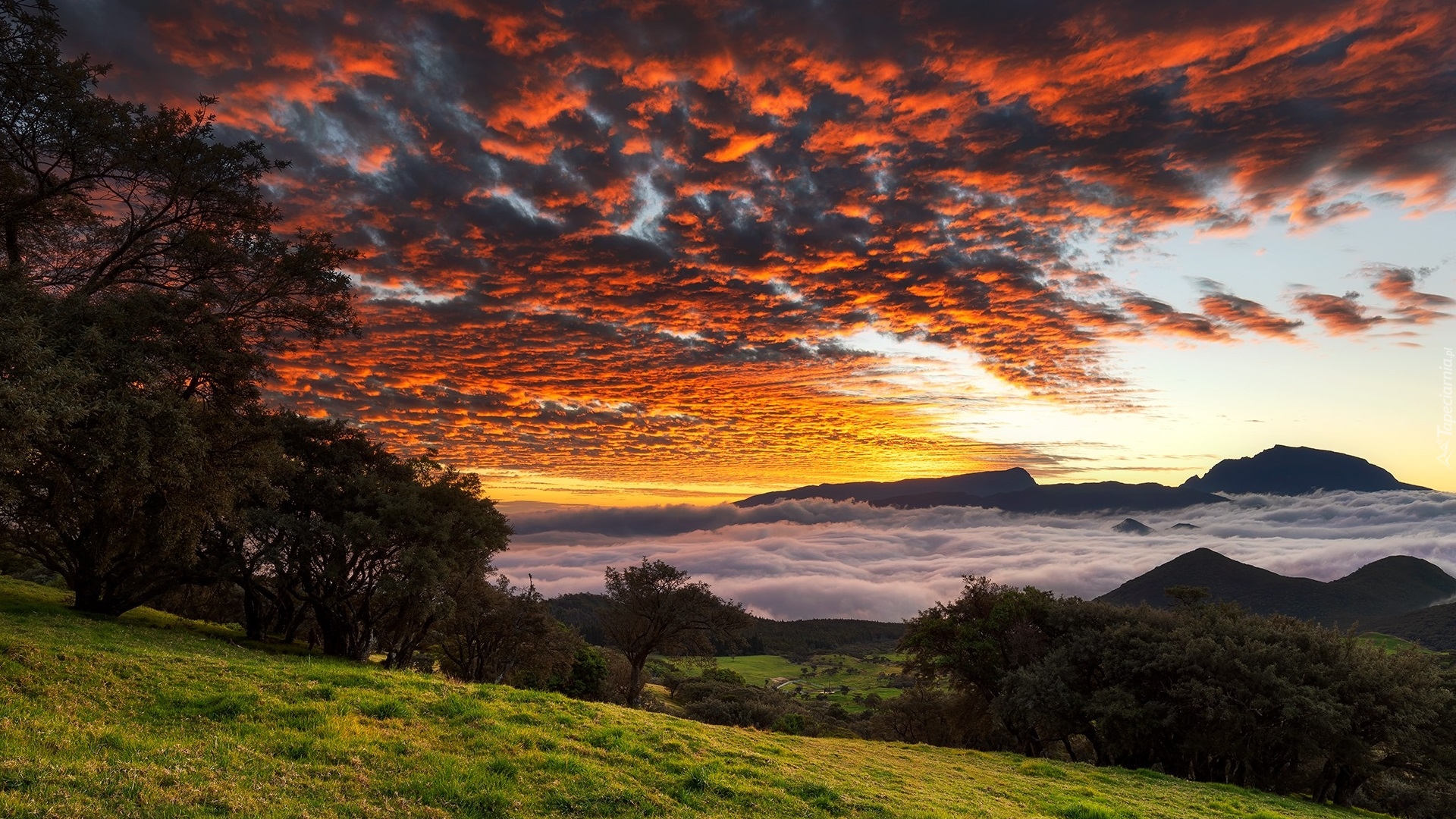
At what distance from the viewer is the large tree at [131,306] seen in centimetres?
1828

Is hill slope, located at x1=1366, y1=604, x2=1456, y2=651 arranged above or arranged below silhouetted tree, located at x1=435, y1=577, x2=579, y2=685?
below

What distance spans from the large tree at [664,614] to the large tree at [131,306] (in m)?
40.9

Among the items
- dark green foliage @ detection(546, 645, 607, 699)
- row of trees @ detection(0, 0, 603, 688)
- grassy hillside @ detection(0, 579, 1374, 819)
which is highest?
row of trees @ detection(0, 0, 603, 688)

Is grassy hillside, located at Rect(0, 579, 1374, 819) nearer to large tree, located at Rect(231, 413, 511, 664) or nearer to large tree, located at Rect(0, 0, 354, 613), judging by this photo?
large tree, located at Rect(0, 0, 354, 613)

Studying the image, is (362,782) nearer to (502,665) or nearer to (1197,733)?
(1197,733)

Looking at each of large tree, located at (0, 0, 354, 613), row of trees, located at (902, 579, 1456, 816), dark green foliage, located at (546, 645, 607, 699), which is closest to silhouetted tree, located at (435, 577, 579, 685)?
dark green foliage, located at (546, 645, 607, 699)

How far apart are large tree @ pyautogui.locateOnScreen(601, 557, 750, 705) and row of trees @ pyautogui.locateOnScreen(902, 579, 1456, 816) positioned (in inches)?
899

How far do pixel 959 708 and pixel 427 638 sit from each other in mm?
50836

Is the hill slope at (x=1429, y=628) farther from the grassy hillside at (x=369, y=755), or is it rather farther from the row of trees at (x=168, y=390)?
the row of trees at (x=168, y=390)

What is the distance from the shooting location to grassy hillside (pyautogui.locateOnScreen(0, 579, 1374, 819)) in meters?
10.2

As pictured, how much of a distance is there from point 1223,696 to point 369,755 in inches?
1939

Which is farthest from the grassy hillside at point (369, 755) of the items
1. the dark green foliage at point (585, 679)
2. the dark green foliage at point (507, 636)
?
the dark green foliage at point (585, 679)

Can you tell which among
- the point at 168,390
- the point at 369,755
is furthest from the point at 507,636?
the point at 369,755

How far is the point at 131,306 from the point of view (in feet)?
70.5
